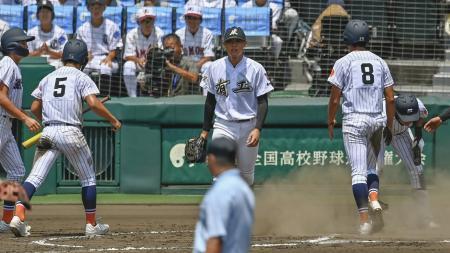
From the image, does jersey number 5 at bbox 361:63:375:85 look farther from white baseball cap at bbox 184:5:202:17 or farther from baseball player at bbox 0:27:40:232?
white baseball cap at bbox 184:5:202:17

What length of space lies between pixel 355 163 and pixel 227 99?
1424 millimetres

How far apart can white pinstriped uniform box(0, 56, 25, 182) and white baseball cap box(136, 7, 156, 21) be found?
4898mm

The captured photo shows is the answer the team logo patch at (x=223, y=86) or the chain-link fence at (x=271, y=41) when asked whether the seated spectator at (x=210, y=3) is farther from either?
the team logo patch at (x=223, y=86)

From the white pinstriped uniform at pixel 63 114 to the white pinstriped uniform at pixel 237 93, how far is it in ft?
3.99

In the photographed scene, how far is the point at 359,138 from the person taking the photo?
10.4 meters

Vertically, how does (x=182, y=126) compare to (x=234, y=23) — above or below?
below

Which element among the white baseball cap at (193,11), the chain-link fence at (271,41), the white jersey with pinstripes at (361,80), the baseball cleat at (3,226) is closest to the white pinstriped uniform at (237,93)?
the white jersey with pinstripes at (361,80)

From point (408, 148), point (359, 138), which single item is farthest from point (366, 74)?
point (408, 148)

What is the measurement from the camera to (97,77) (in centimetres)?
1534

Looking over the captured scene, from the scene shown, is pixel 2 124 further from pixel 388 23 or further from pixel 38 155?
pixel 388 23

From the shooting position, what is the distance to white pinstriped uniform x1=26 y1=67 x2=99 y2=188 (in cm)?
1024

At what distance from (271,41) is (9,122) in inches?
235

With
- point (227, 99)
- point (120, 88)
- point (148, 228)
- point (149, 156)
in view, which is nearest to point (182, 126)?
point (149, 156)

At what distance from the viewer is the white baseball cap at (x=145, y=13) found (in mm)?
15586
